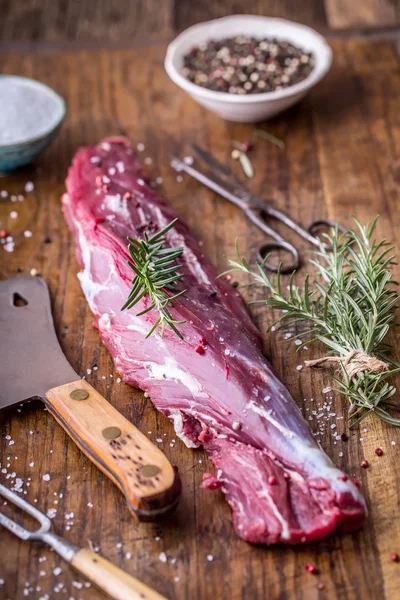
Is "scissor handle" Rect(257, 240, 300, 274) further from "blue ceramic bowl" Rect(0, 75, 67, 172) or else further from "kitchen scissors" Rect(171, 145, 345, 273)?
"blue ceramic bowl" Rect(0, 75, 67, 172)

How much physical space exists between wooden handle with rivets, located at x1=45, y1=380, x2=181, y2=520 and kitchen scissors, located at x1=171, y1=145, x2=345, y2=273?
862mm

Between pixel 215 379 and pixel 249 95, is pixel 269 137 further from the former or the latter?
pixel 215 379

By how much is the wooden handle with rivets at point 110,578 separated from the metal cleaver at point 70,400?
150mm

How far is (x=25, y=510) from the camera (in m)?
1.92

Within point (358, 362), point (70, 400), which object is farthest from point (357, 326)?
point (70, 400)

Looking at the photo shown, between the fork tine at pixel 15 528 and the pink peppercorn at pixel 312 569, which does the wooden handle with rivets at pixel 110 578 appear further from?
the pink peppercorn at pixel 312 569

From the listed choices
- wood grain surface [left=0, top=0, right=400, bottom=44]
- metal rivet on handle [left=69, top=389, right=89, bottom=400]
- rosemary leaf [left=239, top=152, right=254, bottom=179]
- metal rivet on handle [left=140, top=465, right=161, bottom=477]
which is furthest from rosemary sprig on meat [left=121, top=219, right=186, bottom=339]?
wood grain surface [left=0, top=0, right=400, bottom=44]

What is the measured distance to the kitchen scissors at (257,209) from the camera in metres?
Answer: 2.66

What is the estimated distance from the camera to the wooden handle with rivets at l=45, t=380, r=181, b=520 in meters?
1.80

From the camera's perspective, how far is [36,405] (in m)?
2.22

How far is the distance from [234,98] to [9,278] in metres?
1.17

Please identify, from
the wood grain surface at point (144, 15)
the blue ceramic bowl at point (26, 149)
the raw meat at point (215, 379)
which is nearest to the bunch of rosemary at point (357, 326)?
the raw meat at point (215, 379)

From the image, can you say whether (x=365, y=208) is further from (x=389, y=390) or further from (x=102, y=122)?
(x=102, y=122)

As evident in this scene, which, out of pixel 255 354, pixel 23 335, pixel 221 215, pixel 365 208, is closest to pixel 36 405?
pixel 23 335
